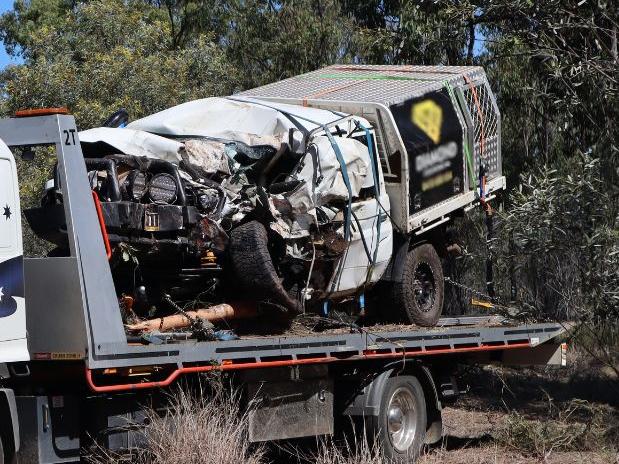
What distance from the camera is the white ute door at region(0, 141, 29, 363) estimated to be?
700 cm

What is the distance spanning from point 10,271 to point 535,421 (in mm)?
6681

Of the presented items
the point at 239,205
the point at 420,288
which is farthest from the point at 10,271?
the point at 420,288

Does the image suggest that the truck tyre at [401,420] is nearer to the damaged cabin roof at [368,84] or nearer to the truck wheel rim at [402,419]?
the truck wheel rim at [402,419]

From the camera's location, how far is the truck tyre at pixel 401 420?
33.3 feet

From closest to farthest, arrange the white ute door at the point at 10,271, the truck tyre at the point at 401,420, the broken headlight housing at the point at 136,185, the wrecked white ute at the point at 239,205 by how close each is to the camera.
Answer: the white ute door at the point at 10,271 < the broken headlight housing at the point at 136,185 < the wrecked white ute at the point at 239,205 < the truck tyre at the point at 401,420

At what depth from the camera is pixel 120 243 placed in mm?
8227

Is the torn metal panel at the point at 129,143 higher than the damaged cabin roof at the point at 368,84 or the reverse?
the reverse

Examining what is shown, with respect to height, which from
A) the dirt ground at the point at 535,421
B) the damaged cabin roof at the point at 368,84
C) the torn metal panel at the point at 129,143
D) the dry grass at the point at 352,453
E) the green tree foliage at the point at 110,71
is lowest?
the dirt ground at the point at 535,421

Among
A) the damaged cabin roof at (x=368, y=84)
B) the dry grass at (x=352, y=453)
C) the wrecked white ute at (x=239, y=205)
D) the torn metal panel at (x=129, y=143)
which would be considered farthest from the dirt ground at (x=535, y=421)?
the torn metal panel at (x=129, y=143)

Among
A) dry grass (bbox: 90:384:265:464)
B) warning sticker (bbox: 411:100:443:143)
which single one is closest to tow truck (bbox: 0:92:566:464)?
dry grass (bbox: 90:384:265:464)

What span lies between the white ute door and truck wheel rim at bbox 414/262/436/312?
18.6ft

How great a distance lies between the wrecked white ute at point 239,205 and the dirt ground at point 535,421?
6.94 feet

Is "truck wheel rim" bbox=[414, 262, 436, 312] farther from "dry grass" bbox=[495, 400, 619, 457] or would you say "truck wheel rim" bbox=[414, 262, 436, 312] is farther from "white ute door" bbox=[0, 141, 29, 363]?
"white ute door" bbox=[0, 141, 29, 363]

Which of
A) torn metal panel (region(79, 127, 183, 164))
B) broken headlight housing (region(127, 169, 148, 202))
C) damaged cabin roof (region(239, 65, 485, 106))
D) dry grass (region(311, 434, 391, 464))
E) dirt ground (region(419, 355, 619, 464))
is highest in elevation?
damaged cabin roof (region(239, 65, 485, 106))
